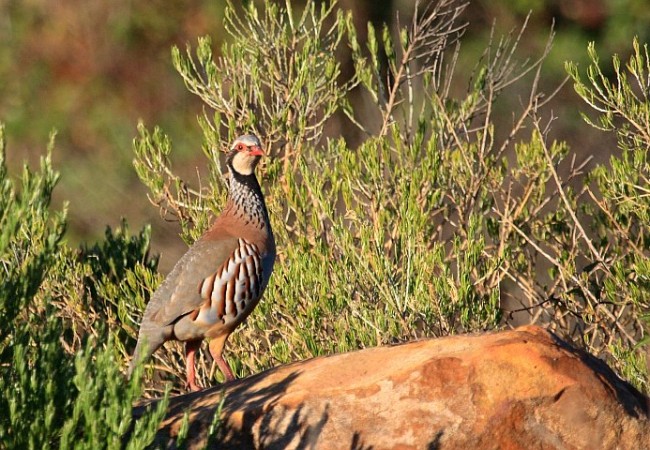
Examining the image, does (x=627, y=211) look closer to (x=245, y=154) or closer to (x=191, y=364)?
(x=245, y=154)

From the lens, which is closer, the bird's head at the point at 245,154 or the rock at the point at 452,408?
the rock at the point at 452,408

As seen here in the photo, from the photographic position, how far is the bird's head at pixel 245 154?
771 cm

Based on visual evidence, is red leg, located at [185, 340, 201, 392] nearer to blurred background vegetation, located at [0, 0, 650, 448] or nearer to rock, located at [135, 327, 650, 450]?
blurred background vegetation, located at [0, 0, 650, 448]

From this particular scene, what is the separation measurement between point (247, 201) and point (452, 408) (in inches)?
104

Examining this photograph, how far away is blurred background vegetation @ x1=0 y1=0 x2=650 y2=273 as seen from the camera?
574 inches

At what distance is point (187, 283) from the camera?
7375mm

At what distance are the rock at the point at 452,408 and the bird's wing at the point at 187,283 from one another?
1.65 metres

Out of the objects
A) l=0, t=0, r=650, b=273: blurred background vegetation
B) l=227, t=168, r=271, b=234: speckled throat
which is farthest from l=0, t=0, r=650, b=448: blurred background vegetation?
l=0, t=0, r=650, b=273: blurred background vegetation

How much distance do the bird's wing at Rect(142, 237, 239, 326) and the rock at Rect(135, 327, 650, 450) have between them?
1648 millimetres

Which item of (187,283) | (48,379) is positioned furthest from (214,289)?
(48,379)

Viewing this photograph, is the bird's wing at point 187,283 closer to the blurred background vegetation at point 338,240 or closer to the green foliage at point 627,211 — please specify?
the blurred background vegetation at point 338,240

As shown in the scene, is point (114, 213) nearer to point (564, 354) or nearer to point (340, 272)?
point (340, 272)

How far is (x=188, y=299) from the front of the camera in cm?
733

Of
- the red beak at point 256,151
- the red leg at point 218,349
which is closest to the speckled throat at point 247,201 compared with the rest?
the red beak at point 256,151
